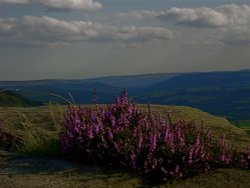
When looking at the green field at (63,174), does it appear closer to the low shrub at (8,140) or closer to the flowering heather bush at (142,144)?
the flowering heather bush at (142,144)

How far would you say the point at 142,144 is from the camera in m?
7.44

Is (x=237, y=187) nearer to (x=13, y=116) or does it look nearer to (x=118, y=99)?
(x=118, y=99)

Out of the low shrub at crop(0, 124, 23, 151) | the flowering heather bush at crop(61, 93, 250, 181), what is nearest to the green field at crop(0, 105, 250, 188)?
the flowering heather bush at crop(61, 93, 250, 181)

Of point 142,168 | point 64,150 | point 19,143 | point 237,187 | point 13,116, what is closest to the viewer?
point 237,187

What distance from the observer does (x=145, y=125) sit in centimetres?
808

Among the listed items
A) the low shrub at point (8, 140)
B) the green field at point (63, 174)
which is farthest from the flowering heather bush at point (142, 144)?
the low shrub at point (8, 140)

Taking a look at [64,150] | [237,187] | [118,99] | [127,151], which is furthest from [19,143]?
[237,187]

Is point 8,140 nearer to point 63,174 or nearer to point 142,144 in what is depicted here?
point 63,174

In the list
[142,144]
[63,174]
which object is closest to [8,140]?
[63,174]

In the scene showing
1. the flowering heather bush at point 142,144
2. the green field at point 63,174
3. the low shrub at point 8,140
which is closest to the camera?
the green field at point 63,174

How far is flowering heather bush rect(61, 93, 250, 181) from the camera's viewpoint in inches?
284

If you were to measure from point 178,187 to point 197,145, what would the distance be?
841mm

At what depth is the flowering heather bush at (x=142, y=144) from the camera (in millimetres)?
7223

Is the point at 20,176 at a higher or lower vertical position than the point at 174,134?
lower
